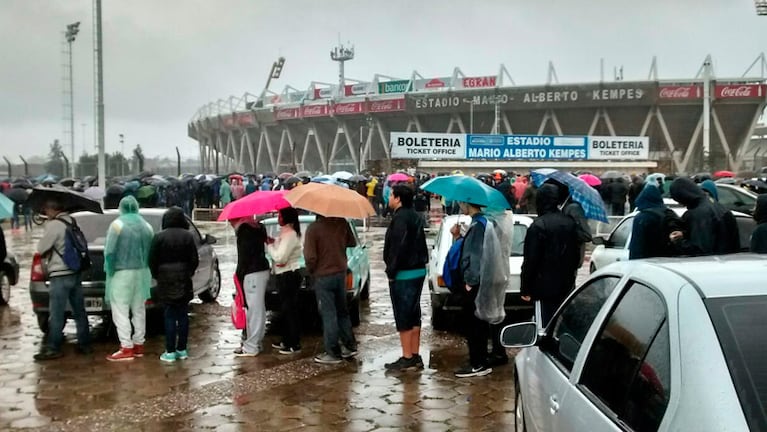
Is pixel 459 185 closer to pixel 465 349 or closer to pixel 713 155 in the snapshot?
pixel 465 349

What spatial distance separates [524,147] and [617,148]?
6.15 meters

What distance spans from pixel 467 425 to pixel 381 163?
5093 cm

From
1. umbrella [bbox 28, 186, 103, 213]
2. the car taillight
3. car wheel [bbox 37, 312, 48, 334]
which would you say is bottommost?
car wheel [bbox 37, 312, 48, 334]

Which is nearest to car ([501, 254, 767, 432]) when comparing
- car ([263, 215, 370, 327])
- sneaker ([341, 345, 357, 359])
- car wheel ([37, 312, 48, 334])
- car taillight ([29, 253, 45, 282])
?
sneaker ([341, 345, 357, 359])

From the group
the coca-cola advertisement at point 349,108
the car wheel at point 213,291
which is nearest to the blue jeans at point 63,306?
the car wheel at point 213,291

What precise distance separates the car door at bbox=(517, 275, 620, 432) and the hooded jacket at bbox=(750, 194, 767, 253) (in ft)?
10.6

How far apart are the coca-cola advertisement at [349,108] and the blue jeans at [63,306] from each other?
6962 cm

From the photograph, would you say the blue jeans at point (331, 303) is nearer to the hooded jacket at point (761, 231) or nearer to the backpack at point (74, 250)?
the backpack at point (74, 250)

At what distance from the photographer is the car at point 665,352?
2.15 metres

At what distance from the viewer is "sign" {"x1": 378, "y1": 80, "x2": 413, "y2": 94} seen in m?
75.8

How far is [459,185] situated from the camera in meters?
7.39

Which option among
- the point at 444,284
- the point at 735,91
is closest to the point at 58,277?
the point at 444,284

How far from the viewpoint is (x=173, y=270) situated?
779 cm

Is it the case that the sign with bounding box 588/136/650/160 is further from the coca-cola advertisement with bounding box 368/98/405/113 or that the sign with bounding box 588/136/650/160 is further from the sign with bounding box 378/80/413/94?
the sign with bounding box 378/80/413/94
